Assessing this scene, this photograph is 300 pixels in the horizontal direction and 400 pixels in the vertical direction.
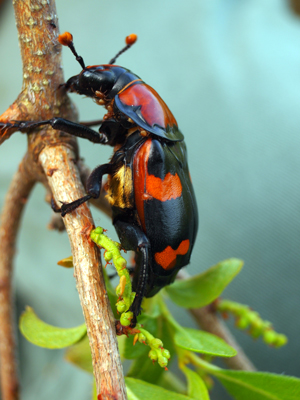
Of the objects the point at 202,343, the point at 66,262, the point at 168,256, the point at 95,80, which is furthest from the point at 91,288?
the point at 95,80

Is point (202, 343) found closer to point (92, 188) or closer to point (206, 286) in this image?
point (206, 286)

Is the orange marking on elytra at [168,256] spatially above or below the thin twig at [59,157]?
below

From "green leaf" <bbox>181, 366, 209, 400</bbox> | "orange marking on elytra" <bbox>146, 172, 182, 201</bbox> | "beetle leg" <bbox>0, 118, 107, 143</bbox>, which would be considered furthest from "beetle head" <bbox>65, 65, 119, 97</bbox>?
"green leaf" <bbox>181, 366, 209, 400</bbox>

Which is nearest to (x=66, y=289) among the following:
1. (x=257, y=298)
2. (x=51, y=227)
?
(x=51, y=227)

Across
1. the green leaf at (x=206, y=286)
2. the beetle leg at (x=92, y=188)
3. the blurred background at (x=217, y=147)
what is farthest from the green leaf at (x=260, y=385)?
the blurred background at (x=217, y=147)

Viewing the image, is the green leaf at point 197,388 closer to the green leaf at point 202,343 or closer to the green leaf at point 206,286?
the green leaf at point 202,343

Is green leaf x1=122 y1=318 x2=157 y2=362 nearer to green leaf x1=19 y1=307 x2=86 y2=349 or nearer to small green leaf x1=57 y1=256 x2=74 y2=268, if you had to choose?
green leaf x1=19 y1=307 x2=86 y2=349

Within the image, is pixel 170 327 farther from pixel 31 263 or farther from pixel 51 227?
pixel 31 263
